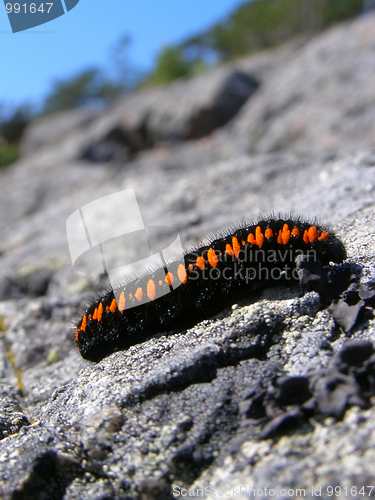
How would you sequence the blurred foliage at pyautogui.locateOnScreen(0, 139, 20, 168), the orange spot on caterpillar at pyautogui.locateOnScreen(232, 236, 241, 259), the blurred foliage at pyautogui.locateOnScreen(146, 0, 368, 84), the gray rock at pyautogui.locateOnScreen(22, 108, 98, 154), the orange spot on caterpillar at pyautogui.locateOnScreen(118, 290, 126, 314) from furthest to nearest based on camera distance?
1. the blurred foliage at pyautogui.locateOnScreen(146, 0, 368, 84)
2. the blurred foliage at pyautogui.locateOnScreen(0, 139, 20, 168)
3. the gray rock at pyautogui.locateOnScreen(22, 108, 98, 154)
4. the orange spot on caterpillar at pyautogui.locateOnScreen(118, 290, 126, 314)
5. the orange spot on caterpillar at pyautogui.locateOnScreen(232, 236, 241, 259)

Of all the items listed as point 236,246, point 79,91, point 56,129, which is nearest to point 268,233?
point 236,246

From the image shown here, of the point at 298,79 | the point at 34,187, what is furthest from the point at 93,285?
the point at 298,79

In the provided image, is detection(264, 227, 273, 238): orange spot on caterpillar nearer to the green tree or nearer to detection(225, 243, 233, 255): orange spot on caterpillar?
detection(225, 243, 233, 255): orange spot on caterpillar

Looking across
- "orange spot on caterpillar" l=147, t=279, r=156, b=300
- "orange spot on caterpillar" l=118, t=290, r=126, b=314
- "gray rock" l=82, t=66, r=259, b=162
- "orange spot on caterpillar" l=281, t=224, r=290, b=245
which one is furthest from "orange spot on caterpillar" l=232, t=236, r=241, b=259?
"gray rock" l=82, t=66, r=259, b=162

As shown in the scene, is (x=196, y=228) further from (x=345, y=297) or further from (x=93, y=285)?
(x=345, y=297)

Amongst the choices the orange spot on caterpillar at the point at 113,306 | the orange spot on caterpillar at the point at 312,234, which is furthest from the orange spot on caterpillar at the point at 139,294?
the orange spot on caterpillar at the point at 312,234

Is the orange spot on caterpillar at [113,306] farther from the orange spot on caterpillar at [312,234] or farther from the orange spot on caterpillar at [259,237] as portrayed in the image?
the orange spot on caterpillar at [312,234]

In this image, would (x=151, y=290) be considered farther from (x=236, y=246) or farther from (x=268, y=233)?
(x=268, y=233)
